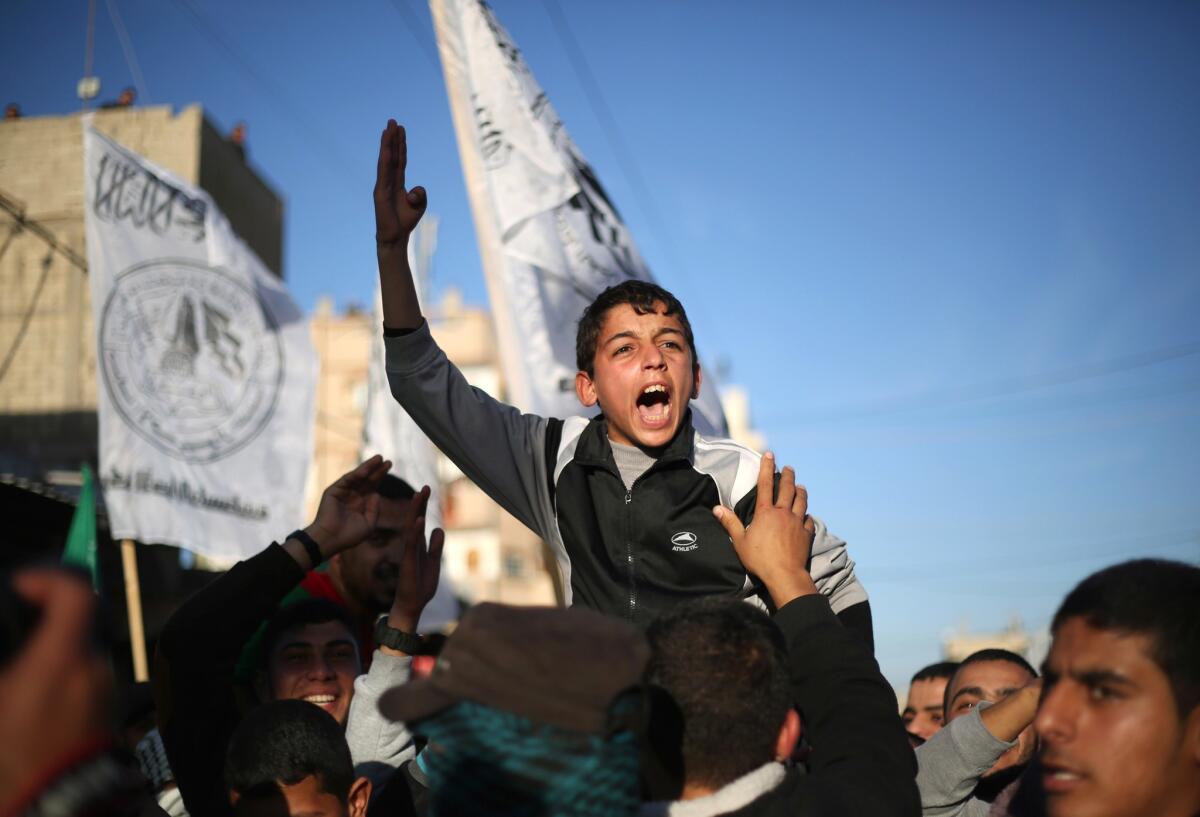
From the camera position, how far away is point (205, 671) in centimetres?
287

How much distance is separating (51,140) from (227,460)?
13.1 metres

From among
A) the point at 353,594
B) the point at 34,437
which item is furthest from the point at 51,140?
the point at 353,594

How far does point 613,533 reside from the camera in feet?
9.86

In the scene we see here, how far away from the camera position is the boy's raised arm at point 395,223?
315cm

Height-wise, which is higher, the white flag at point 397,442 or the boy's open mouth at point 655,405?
the white flag at point 397,442

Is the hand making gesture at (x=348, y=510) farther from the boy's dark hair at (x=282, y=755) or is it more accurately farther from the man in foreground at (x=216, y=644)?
the boy's dark hair at (x=282, y=755)

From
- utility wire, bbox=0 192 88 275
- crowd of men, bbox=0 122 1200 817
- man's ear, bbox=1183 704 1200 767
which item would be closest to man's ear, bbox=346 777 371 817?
crowd of men, bbox=0 122 1200 817

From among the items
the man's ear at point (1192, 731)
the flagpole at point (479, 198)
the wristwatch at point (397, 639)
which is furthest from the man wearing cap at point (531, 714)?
the flagpole at point (479, 198)

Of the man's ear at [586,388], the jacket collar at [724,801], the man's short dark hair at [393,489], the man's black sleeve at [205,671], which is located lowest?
the jacket collar at [724,801]

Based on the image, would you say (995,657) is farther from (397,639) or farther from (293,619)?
(293,619)

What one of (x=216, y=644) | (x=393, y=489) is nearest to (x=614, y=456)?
(x=216, y=644)

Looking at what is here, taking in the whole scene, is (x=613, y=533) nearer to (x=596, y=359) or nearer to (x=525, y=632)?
(x=596, y=359)

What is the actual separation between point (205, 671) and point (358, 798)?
0.59 meters

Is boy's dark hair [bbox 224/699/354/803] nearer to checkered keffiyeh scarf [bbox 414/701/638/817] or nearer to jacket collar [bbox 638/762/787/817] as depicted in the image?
jacket collar [bbox 638/762/787/817]
